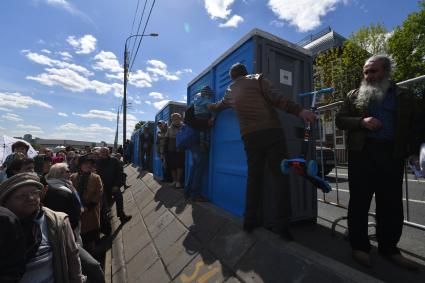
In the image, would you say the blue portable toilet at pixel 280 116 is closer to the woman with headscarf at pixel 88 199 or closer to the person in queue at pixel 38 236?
the person in queue at pixel 38 236

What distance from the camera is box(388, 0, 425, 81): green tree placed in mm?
20312

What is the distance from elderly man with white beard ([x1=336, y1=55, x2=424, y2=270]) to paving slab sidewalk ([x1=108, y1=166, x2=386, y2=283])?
1.98 feet

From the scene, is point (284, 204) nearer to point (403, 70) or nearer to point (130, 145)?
point (130, 145)

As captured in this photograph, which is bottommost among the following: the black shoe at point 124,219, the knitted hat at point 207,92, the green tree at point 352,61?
the black shoe at point 124,219

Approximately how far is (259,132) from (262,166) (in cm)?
39

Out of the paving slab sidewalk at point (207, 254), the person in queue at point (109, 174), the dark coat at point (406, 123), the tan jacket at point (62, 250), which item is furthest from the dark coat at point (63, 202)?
the person in queue at point (109, 174)

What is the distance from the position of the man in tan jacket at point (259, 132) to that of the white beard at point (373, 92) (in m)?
0.64

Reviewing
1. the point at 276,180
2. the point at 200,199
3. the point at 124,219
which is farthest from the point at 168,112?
the point at 276,180

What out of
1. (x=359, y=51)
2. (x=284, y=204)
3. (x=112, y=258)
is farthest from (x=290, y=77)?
(x=359, y=51)

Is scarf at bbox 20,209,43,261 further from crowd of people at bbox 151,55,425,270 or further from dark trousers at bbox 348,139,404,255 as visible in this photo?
dark trousers at bbox 348,139,404,255

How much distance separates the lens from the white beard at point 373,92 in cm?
255

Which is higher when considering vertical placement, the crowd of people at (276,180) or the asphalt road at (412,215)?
the crowd of people at (276,180)

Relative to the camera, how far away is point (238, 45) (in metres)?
4.03

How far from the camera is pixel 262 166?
3.15m
